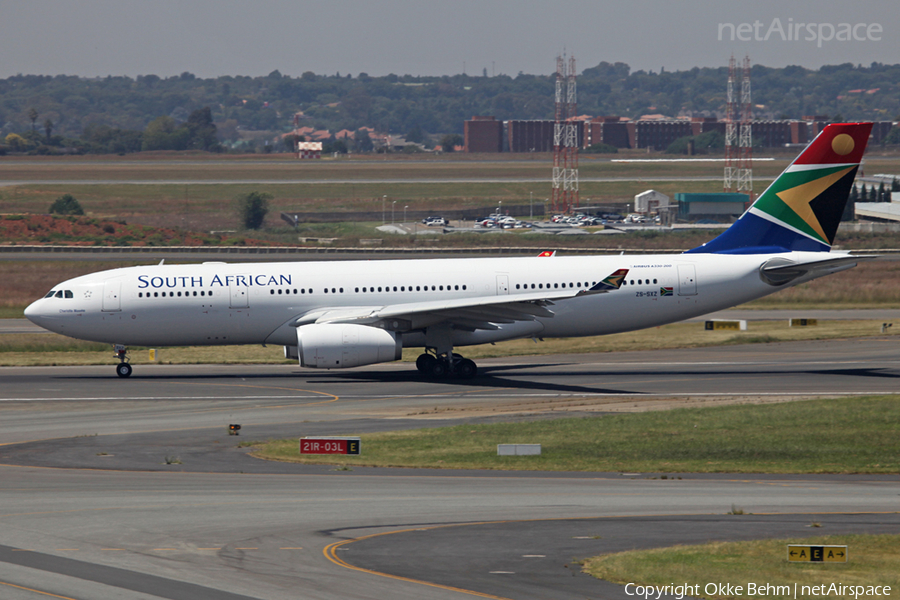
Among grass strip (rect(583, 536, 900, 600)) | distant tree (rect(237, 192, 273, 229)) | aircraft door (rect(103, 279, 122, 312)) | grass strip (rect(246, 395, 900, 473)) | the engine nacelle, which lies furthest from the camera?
distant tree (rect(237, 192, 273, 229))

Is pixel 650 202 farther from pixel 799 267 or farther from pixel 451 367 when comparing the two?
pixel 451 367

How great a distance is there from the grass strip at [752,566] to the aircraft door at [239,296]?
86.5 ft

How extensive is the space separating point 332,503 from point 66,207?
382ft

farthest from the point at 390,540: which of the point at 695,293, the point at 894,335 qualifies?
the point at 894,335

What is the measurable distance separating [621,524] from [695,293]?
2386 centimetres

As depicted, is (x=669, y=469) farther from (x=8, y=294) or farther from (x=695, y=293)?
(x=8, y=294)

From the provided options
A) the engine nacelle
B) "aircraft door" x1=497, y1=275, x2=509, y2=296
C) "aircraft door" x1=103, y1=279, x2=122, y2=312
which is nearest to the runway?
the engine nacelle

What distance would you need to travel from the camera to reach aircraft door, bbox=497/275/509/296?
40.9 metres

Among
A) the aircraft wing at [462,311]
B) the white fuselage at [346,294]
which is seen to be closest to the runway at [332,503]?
the aircraft wing at [462,311]

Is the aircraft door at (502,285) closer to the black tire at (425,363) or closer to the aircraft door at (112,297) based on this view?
the black tire at (425,363)

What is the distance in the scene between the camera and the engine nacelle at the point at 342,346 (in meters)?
38.0

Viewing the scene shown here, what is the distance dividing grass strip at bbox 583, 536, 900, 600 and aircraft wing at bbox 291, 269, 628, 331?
777 inches

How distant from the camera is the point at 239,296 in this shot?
133 ft

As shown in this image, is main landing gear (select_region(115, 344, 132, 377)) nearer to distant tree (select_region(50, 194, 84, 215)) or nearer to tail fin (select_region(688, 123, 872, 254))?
tail fin (select_region(688, 123, 872, 254))
